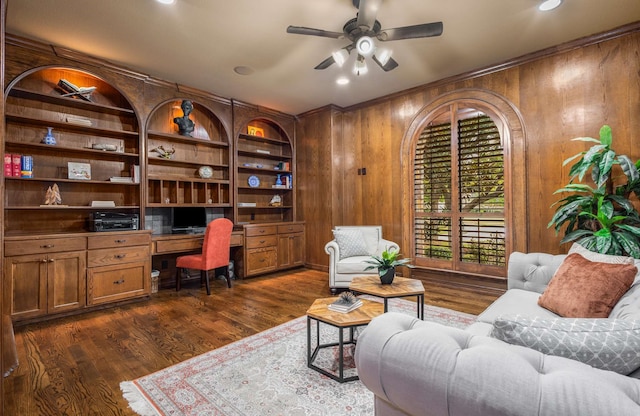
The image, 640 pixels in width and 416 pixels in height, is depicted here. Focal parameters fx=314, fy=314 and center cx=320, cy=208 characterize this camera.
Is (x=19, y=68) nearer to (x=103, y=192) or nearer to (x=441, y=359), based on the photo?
(x=103, y=192)

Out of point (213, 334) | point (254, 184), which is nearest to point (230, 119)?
point (254, 184)

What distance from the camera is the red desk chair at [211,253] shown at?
393cm

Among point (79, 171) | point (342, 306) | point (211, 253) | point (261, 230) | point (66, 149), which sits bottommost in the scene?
point (342, 306)

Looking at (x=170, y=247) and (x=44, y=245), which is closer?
(x=44, y=245)

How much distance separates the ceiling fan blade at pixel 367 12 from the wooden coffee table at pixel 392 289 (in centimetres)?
217

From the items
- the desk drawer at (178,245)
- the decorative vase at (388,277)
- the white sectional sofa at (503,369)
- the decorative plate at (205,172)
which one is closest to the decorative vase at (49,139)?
the desk drawer at (178,245)

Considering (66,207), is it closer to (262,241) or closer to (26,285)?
(26,285)

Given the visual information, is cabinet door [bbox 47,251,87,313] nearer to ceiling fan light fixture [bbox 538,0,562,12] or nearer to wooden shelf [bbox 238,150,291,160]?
wooden shelf [bbox 238,150,291,160]

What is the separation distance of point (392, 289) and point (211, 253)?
2432 millimetres

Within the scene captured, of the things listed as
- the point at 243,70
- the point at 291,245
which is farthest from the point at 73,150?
the point at 291,245

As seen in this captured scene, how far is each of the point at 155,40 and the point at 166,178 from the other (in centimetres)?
Answer: 169

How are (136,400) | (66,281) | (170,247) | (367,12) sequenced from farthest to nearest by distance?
(170,247)
(66,281)
(367,12)
(136,400)

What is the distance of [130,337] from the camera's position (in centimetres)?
271

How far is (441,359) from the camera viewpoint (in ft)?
2.58
